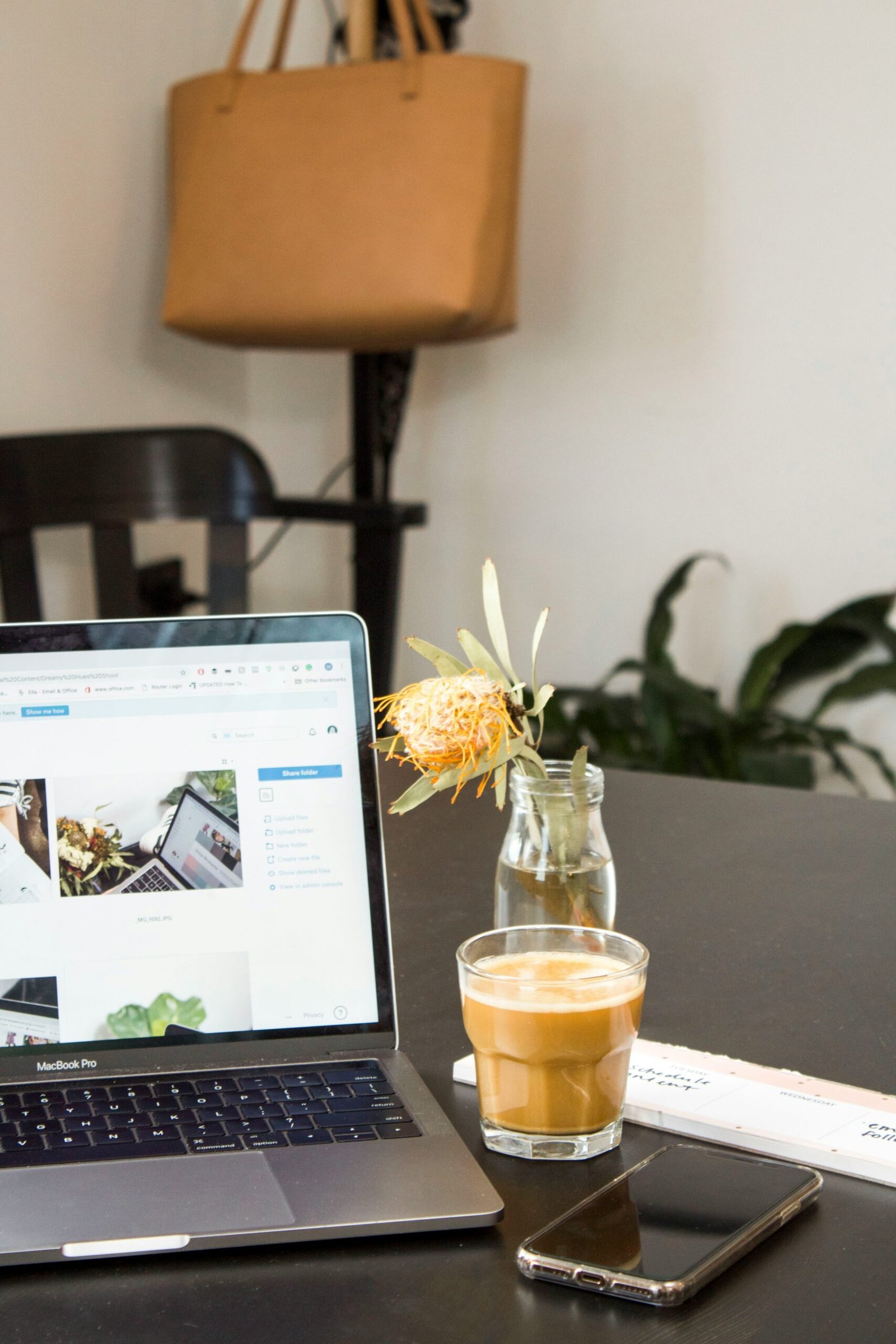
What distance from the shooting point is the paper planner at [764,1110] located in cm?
56

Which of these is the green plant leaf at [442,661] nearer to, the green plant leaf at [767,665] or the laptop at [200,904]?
the laptop at [200,904]

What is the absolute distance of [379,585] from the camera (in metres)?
1.98

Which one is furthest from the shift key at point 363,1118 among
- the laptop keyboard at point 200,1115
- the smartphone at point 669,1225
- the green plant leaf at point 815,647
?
the green plant leaf at point 815,647

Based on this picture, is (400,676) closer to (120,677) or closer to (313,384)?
(313,384)

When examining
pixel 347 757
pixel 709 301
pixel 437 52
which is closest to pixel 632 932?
pixel 347 757

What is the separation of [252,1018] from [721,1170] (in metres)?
0.22

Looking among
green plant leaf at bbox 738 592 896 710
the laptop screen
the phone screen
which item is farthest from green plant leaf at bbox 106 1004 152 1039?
green plant leaf at bbox 738 592 896 710

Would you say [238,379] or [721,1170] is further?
[238,379]

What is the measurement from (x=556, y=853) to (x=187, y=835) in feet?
0.57

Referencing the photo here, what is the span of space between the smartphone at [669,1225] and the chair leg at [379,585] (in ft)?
4.70

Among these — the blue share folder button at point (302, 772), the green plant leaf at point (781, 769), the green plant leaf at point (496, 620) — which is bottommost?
the green plant leaf at point (781, 769)

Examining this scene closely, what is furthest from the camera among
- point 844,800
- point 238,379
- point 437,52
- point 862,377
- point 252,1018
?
point 238,379

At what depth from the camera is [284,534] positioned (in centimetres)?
262

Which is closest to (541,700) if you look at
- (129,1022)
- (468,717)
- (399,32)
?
(468,717)
